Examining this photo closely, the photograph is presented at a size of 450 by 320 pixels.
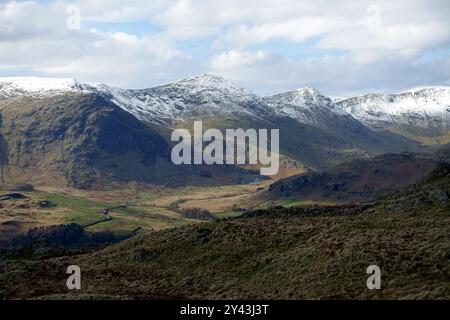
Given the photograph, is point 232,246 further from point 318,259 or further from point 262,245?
point 318,259

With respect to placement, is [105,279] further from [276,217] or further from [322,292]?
[276,217]

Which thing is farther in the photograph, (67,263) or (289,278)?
(67,263)

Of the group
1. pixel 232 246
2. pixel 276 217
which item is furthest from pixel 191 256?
pixel 276 217

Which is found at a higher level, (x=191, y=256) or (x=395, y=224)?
(x=395, y=224)

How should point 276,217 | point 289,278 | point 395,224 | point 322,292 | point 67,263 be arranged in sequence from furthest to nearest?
point 276,217
point 67,263
point 395,224
point 289,278
point 322,292
